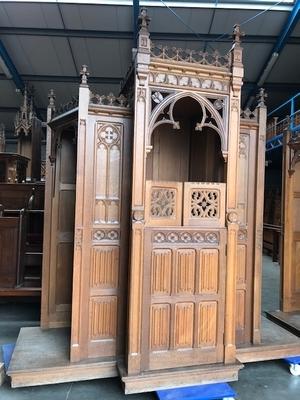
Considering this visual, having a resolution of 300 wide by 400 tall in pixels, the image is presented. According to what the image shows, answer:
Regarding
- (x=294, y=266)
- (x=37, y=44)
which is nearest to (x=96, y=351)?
(x=294, y=266)

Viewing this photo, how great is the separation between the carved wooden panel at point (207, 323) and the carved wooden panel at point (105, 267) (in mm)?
769

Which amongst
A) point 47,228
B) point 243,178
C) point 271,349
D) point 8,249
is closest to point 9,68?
point 8,249

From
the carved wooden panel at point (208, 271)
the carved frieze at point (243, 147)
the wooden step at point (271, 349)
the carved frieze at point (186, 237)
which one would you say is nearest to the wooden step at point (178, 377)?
the wooden step at point (271, 349)

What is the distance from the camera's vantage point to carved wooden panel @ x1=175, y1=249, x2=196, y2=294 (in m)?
2.70

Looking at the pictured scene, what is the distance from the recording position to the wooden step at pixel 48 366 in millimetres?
2496

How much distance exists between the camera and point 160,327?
2.66m

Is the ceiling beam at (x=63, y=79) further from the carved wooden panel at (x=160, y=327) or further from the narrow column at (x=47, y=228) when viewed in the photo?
the carved wooden panel at (x=160, y=327)

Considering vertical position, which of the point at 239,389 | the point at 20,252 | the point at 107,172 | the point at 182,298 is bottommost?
the point at 239,389

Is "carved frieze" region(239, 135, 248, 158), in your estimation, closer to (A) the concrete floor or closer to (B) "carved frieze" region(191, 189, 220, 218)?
(B) "carved frieze" region(191, 189, 220, 218)

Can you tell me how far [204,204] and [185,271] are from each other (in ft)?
1.93

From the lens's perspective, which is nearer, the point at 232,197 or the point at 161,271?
the point at 161,271

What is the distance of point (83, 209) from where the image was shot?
2.73 meters

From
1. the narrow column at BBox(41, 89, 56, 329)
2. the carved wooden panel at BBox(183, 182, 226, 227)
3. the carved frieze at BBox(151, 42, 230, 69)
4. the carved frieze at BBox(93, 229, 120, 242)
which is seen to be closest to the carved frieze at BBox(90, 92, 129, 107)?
the carved frieze at BBox(151, 42, 230, 69)

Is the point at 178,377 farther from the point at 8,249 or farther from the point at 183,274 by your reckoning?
the point at 8,249
